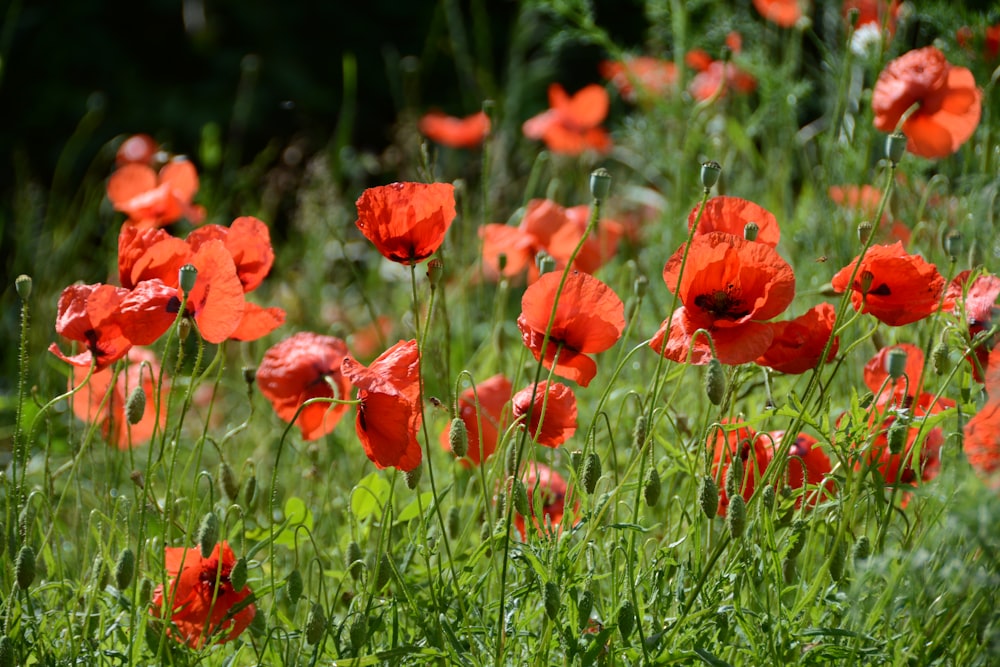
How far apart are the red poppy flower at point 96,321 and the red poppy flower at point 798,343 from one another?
732 millimetres

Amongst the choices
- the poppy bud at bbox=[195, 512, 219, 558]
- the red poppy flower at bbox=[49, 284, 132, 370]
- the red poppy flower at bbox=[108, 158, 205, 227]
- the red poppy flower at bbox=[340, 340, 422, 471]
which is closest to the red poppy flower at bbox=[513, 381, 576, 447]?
the red poppy flower at bbox=[340, 340, 422, 471]

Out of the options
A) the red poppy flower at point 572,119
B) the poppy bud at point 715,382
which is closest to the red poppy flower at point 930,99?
the poppy bud at point 715,382

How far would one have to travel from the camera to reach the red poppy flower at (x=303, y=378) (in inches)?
64.0

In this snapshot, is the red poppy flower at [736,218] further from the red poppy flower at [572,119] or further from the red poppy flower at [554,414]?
the red poppy flower at [572,119]

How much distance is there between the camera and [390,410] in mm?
1292

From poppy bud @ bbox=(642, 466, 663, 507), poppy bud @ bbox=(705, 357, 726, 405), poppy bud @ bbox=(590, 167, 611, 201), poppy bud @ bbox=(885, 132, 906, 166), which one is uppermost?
poppy bud @ bbox=(885, 132, 906, 166)

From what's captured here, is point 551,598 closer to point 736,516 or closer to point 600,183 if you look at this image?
point 736,516

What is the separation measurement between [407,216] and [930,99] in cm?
96

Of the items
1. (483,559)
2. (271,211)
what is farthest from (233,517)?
(271,211)

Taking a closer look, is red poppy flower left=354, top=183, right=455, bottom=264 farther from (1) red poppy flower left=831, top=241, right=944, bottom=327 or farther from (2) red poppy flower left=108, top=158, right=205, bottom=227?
(2) red poppy flower left=108, top=158, right=205, bottom=227

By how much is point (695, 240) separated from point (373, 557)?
0.65m

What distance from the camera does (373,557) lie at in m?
1.64

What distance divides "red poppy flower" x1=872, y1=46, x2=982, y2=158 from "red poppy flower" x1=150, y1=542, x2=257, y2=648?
1.23 metres

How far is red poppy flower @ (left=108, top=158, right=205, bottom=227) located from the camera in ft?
6.46
